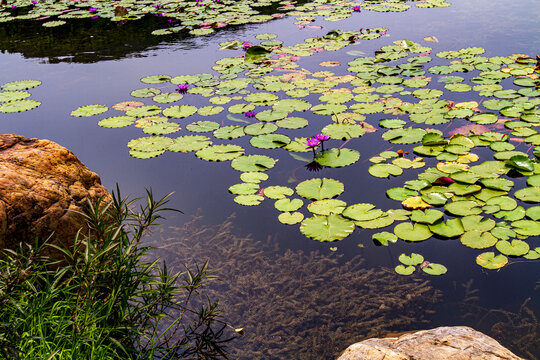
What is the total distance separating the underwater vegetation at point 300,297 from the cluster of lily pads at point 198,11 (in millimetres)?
6302

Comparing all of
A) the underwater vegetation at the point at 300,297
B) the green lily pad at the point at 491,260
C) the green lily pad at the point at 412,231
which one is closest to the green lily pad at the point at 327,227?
the underwater vegetation at the point at 300,297

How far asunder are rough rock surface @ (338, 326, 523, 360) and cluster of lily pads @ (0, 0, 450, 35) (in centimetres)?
739

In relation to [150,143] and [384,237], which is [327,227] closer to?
[384,237]

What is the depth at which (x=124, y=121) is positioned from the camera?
4.86 meters

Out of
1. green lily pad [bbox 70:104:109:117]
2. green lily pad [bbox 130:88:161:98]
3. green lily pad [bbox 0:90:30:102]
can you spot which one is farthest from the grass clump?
green lily pad [bbox 0:90:30:102]

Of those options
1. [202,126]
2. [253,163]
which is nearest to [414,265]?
[253,163]

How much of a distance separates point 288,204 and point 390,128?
1586 mm

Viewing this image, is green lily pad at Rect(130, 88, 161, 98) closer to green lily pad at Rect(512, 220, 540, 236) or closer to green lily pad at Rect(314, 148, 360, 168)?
green lily pad at Rect(314, 148, 360, 168)

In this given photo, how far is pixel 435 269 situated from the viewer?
2.62 meters

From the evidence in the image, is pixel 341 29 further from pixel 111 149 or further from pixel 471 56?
pixel 111 149

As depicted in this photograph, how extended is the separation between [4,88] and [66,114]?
157 cm

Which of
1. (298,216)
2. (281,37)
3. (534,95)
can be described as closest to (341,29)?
(281,37)

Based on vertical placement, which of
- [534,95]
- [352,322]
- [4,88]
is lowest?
[352,322]

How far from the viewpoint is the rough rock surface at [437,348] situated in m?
1.73
